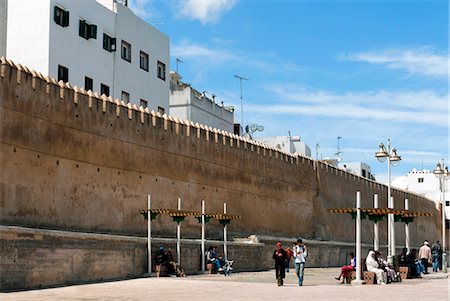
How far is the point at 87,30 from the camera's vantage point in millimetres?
30469

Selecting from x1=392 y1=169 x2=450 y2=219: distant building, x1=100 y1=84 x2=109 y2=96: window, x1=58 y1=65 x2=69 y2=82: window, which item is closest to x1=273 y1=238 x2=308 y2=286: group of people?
x1=58 y1=65 x2=69 y2=82: window

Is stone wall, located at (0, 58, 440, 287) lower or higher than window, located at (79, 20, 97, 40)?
lower

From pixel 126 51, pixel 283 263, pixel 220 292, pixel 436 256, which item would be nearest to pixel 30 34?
pixel 126 51

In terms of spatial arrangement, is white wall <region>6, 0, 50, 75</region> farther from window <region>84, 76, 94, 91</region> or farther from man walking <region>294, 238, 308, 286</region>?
man walking <region>294, 238, 308, 286</region>

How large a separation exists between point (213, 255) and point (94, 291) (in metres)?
7.80

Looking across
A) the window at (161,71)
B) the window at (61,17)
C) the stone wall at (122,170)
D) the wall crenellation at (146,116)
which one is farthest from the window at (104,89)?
the stone wall at (122,170)

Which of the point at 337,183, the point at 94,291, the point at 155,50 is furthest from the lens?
the point at 337,183

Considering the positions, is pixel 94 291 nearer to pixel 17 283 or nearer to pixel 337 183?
pixel 17 283

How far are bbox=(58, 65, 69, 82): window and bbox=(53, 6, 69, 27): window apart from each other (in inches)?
65.2

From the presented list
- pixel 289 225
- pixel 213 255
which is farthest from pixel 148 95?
pixel 213 255

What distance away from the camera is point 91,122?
21.8 metres

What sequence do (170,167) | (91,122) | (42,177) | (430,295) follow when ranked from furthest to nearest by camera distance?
(170,167) < (91,122) < (42,177) < (430,295)

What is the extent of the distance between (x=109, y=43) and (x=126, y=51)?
59.4 inches

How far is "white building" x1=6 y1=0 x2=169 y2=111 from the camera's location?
2812cm
